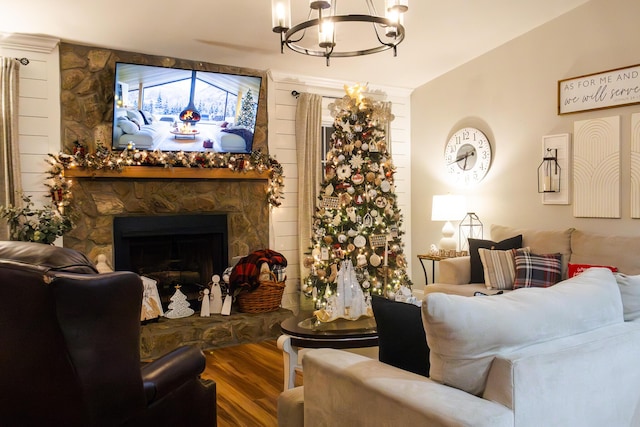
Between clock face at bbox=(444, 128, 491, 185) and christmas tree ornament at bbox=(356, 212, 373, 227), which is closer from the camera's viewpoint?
christmas tree ornament at bbox=(356, 212, 373, 227)

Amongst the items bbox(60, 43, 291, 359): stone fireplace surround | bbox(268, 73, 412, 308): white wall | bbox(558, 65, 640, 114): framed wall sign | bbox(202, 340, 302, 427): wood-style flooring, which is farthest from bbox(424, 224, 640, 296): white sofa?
bbox(202, 340, 302, 427): wood-style flooring

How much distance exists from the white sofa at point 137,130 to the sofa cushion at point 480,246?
3068mm

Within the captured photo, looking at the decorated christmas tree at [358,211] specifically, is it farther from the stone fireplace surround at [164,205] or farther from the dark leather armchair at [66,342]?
the dark leather armchair at [66,342]

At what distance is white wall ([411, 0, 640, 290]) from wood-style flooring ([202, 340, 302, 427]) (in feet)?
9.28

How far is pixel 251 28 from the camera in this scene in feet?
15.3

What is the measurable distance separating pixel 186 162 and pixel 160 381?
3.18 metres

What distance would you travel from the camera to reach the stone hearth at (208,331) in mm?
4465

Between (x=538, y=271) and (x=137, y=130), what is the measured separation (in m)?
3.72

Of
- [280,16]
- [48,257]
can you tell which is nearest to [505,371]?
[48,257]

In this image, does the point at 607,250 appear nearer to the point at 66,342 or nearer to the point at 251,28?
the point at 251,28

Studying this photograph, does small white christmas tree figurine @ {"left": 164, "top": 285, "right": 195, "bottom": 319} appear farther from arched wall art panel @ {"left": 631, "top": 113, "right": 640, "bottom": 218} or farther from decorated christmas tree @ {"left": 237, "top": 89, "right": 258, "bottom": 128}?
arched wall art panel @ {"left": 631, "top": 113, "right": 640, "bottom": 218}

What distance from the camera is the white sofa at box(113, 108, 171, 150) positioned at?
4734mm

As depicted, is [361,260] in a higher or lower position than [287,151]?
lower

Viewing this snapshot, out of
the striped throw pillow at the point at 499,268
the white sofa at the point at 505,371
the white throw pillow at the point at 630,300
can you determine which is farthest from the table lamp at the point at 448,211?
the white sofa at the point at 505,371
